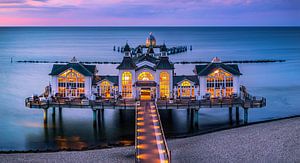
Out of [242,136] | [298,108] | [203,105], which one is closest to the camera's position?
[242,136]

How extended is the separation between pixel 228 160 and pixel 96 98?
18965 mm

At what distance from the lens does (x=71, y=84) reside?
48281 millimetres

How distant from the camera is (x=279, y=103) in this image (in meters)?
58.4

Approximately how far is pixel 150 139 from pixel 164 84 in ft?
53.3

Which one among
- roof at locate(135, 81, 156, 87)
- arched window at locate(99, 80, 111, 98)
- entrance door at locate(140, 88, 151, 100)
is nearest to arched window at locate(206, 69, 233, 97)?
roof at locate(135, 81, 156, 87)

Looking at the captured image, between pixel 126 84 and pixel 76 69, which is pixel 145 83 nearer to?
pixel 126 84

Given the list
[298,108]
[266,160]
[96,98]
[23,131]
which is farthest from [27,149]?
[298,108]

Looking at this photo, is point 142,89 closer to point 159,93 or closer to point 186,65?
point 159,93

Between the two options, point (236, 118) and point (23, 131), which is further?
point (236, 118)

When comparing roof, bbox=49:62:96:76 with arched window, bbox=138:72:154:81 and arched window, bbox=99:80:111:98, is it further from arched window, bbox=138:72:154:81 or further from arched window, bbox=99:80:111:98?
arched window, bbox=138:72:154:81

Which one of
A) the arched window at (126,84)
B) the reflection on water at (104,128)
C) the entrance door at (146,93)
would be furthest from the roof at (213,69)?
the arched window at (126,84)

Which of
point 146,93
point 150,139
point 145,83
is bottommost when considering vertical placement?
point 150,139

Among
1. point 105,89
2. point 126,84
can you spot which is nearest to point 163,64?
point 126,84

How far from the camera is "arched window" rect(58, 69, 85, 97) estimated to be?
4816cm
